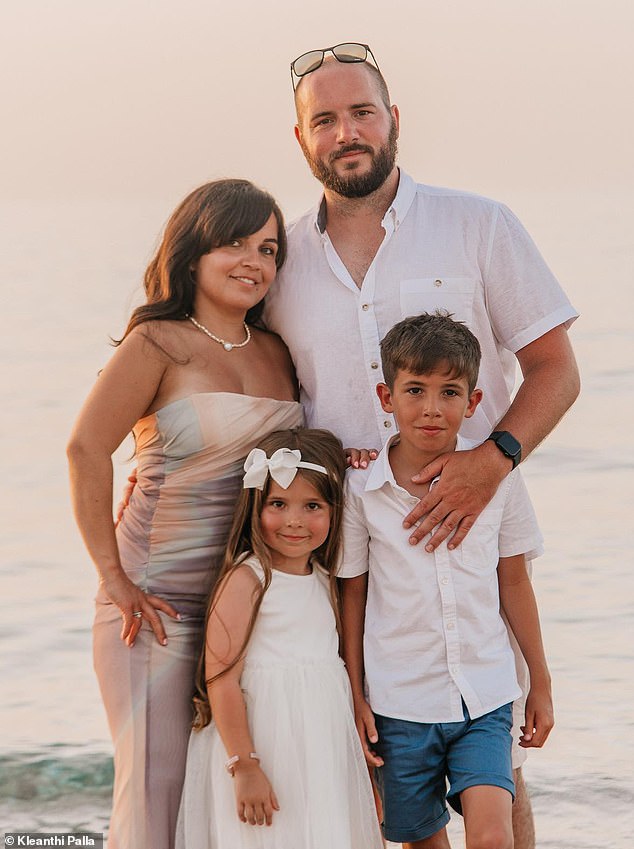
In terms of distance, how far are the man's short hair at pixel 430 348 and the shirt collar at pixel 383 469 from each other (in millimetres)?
165

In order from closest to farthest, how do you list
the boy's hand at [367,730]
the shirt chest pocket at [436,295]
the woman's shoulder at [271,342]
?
the boy's hand at [367,730] → the shirt chest pocket at [436,295] → the woman's shoulder at [271,342]

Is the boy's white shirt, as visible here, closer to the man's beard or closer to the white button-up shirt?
the white button-up shirt

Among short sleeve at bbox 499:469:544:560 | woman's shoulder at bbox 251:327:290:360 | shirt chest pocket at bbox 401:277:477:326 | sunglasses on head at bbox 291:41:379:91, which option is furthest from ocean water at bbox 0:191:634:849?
short sleeve at bbox 499:469:544:560

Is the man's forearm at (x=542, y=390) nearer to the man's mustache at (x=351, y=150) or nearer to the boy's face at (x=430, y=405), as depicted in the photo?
the boy's face at (x=430, y=405)

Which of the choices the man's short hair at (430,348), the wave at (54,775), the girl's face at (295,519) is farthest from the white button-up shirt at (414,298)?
the wave at (54,775)

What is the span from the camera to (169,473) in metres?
3.18

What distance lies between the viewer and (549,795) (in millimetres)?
5238

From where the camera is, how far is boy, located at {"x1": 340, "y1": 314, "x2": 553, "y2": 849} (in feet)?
9.73

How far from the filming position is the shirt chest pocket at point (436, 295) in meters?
3.29

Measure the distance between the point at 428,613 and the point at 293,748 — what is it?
Result: 1.53ft

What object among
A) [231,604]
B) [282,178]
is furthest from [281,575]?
[282,178]

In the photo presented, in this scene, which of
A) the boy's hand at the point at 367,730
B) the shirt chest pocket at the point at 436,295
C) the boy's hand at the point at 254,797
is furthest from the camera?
the shirt chest pocket at the point at 436,295

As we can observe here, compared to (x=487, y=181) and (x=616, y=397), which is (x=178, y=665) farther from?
(x=487, y=181)

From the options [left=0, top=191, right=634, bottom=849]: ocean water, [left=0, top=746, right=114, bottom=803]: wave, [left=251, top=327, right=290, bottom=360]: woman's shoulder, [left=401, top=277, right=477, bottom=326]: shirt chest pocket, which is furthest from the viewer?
[left=0, top=746, right=114, bottom=803]: wave
